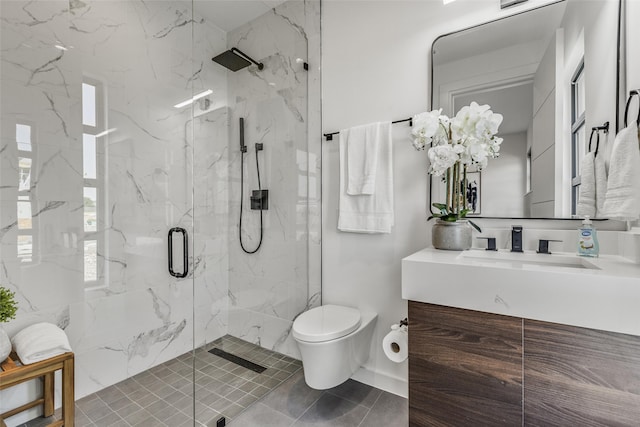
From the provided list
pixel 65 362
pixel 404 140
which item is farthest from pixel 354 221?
pixel 65 362

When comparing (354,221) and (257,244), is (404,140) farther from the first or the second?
(257,244)

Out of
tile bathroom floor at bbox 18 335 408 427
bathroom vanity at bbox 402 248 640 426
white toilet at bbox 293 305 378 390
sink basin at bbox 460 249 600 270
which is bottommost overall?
tile bathroom floor at bbox 18 335 408 427

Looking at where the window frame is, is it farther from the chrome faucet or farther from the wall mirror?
the chrome faucet

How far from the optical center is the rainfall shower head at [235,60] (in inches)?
86.7

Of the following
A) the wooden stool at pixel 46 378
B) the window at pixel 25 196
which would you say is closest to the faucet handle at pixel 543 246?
the wooden stool at pixel 46 378

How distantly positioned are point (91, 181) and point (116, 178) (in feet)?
0.46

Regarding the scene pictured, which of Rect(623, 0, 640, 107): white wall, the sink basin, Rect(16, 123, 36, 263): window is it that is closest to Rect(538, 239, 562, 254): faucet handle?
the sink basin

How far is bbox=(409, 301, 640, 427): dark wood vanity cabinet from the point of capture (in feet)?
3.01

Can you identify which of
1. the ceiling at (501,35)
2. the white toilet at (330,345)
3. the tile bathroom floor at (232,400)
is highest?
the ceiling at (501,35)

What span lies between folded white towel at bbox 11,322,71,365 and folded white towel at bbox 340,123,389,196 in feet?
5.57

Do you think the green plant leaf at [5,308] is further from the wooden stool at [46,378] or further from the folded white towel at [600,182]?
the folded white towel at [600,182]

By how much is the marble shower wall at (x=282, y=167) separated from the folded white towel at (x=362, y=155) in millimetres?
322

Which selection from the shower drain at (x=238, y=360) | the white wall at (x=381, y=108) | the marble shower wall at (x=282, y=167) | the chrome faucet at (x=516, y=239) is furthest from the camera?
the marble shower wall at (x=282, y=167)

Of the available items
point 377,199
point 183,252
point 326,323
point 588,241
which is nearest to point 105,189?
point 183,252
